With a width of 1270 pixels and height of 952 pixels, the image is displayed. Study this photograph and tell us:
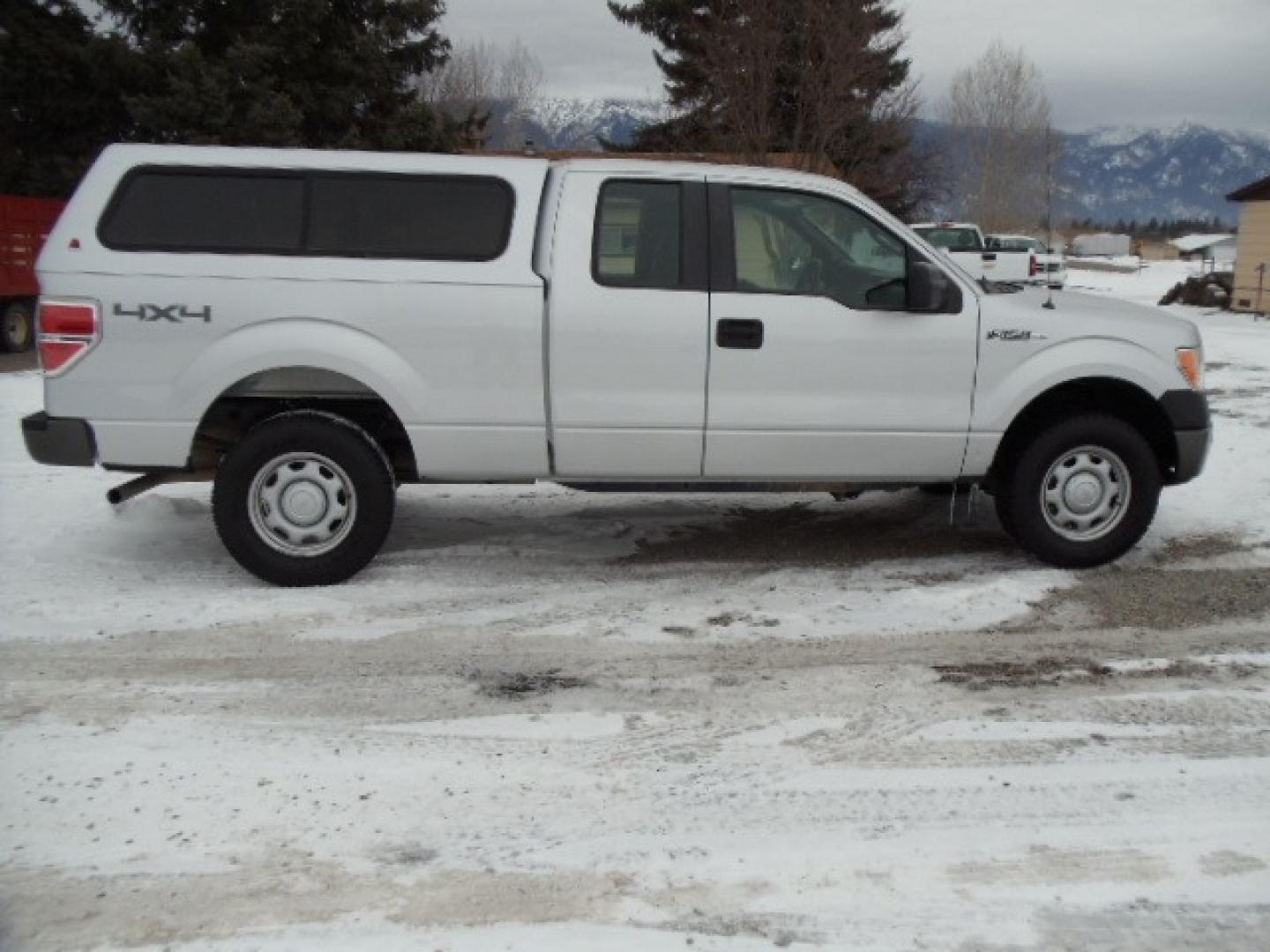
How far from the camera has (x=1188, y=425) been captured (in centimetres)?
568

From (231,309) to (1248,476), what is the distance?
684 cm

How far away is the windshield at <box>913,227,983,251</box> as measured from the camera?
29.3m

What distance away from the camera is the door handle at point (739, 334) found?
5.30 m

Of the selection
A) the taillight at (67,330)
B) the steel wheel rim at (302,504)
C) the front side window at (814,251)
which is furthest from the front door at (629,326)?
the taillight at (67,330)

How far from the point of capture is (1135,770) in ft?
11.9

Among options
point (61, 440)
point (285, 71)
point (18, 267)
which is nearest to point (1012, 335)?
point (61, 440)

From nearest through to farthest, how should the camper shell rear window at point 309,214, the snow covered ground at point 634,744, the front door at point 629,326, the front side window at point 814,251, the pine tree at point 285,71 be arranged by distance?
the snow covered ground at point 634,744 < the camper shell rear window at point 309,214 < the front door at point 629,326 < the front side window at point 814,251 < the pine tree at point 285,71

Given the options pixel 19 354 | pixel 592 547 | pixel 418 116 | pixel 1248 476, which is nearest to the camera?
pixel 592 547

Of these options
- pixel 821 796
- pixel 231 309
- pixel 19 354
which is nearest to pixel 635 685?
pixel 821 796

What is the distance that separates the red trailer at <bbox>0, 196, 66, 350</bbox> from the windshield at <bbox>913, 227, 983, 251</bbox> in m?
20.7

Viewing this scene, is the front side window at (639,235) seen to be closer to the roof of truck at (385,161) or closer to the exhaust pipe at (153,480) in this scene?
the roof of truck at (385,161)

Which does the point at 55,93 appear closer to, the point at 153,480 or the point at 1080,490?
the point at 153,480

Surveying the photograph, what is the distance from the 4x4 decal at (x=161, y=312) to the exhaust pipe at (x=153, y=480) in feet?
2.60

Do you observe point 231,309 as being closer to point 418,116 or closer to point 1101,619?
A: point 1101,619
